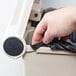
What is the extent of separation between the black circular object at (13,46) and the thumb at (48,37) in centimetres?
7

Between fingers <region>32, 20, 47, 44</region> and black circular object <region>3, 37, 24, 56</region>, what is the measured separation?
5 cm

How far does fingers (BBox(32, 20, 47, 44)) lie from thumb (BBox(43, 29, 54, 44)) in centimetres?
2

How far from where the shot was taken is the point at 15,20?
2.05 ft

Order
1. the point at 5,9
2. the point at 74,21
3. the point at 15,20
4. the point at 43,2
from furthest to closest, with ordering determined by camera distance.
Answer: the point at 5,9 → the point at 43,2 → the point at 15,20 → the point at 74,21

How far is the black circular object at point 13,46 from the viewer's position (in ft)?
1.71

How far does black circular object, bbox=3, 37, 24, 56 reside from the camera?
52 cm

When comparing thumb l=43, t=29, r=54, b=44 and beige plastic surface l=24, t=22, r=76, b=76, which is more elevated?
thumb l=43, t=29, r=54, b=44

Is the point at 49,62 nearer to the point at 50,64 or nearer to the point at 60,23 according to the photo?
the point at 50,64

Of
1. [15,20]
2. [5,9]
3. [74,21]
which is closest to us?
[74,21]

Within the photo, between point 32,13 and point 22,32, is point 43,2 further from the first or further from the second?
point 22,32

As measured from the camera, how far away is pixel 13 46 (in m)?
0.53

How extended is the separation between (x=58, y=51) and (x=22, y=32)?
0.40 ft

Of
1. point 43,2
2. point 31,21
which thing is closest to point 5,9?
point 43,2

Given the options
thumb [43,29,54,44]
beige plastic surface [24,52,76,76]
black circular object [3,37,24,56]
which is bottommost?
beige plastic surface [24,52,76,76]
